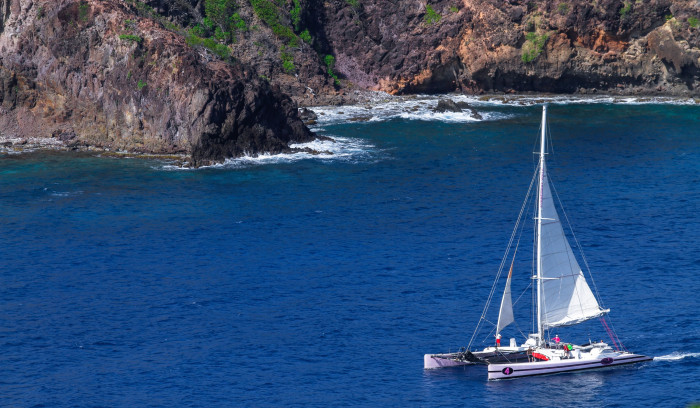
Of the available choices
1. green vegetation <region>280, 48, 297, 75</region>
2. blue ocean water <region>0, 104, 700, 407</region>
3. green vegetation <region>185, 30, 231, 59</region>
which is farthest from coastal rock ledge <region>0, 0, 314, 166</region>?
green vegetation <region>280, 48, 297, 75</region>

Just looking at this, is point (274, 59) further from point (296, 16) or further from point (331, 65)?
point (331, 65)

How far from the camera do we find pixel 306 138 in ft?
419

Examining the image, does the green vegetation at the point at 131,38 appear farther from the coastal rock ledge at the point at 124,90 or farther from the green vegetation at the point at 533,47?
the green vegetation at the point at 533,47

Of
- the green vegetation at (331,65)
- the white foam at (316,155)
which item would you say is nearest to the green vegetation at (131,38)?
the white foam at (316,155)

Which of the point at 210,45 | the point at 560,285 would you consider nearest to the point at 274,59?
the point at 210,45

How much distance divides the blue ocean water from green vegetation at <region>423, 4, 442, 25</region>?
3856 centimetres

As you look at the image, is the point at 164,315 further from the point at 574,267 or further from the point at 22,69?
the point at 22,69

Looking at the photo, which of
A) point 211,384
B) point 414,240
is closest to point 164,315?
point 211,384

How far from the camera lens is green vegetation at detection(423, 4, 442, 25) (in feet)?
529

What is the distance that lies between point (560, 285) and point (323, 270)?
2389 cm

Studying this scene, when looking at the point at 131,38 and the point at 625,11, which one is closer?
the point at 131,38

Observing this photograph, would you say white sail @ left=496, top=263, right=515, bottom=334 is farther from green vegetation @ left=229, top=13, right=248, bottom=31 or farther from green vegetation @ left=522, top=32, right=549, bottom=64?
green vegetation @ left=229, top=13, right=248, bottom=31

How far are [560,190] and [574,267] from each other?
42.3 m

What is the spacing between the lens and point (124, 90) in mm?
125062
